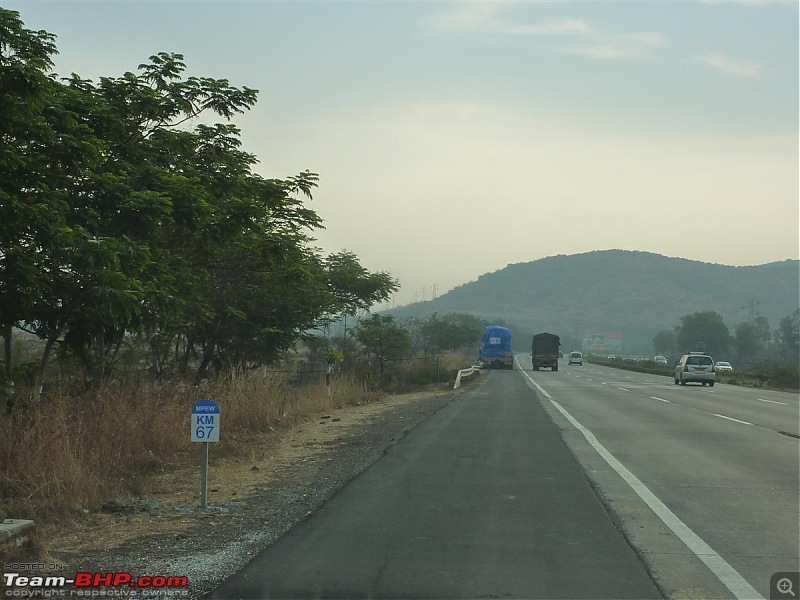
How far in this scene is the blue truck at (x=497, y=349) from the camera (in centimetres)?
7219

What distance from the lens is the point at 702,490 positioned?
10320 mm

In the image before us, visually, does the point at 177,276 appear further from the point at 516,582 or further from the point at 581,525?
the point at 516,582

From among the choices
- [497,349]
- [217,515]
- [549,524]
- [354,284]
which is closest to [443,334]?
[497,349]

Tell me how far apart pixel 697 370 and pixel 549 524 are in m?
38.6

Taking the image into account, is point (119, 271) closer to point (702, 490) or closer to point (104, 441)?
point (104, 441)

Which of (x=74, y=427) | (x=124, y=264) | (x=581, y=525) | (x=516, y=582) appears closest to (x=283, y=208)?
(x=124, y=264)

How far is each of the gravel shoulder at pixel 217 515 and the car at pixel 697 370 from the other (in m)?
32.8

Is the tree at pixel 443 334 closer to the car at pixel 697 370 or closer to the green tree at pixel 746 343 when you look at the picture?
the green tree at pixel 746 343

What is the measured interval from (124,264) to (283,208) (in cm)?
880

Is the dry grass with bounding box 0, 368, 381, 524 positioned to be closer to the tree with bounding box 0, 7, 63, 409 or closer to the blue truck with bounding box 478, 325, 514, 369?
the tree with bounding box 0, 7, 63, 409

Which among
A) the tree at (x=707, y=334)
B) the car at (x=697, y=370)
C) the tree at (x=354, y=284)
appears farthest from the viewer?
the tree at (x=707, y=334)

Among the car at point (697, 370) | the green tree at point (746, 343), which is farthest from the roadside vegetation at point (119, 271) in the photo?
the green tree at point (746, 343)

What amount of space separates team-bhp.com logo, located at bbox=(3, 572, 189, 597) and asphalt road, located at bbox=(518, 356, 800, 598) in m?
3.71

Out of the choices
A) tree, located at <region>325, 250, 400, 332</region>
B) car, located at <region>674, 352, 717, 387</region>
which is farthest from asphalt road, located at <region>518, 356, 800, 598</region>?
car, located at <region>674, 352, 717, 387</region>
